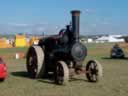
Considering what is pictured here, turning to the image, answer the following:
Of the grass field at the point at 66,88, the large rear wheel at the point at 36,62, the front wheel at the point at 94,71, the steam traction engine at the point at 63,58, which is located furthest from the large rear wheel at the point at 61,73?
the large rear wheel at the point at 36,62

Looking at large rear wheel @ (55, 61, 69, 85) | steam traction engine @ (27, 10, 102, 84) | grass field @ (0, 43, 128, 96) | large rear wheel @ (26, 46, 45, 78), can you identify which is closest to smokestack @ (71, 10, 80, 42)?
steam traction engine @ (27, 10, 102, 84)

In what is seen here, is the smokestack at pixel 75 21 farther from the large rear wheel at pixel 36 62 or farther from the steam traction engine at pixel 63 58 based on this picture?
the large rear wheel at pixel 36 62

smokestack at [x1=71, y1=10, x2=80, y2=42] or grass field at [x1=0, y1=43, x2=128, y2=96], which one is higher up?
smokestack at [x1=71, y1=10, x2=80, y2=42]

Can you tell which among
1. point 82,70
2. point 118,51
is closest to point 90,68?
point 82,70

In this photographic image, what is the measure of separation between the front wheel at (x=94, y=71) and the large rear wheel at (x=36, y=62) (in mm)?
2017

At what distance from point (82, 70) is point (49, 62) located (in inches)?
68.1

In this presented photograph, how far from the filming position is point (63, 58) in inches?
651

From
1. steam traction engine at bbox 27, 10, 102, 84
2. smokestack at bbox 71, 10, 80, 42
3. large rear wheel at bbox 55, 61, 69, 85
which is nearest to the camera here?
large rear wheel at bbox 55, 61, 69, 85

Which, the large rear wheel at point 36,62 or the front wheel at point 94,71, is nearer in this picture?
the front wheel at point 94,71

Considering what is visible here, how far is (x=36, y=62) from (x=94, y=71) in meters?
2.68

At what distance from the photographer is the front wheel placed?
52.4 ft

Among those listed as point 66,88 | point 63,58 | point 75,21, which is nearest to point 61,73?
point 66,88

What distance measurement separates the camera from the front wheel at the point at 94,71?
16.0m

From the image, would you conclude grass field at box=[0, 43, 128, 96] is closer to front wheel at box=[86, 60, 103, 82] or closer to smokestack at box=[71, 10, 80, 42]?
front wheel at box=[86, 60, 103, 82]
